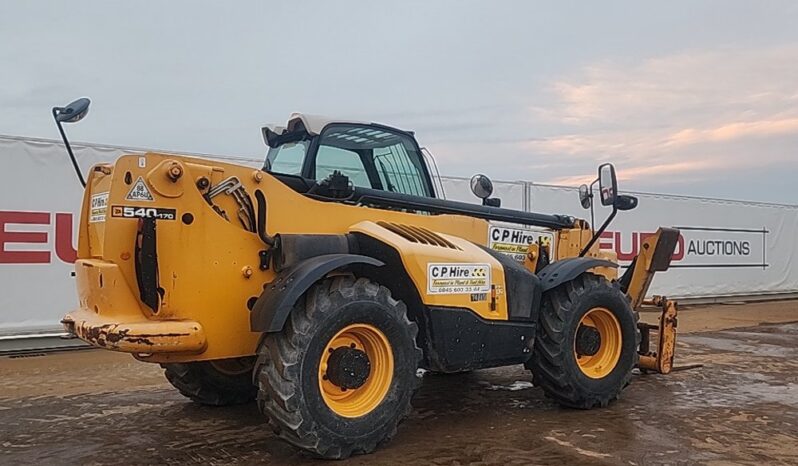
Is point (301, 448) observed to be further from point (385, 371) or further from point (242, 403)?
point (242, 403)

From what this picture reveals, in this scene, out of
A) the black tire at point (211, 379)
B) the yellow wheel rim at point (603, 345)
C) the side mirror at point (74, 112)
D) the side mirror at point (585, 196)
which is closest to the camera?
the side mirror at point (74, 112)

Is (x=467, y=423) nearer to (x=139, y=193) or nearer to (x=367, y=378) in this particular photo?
(x=367, y=378)

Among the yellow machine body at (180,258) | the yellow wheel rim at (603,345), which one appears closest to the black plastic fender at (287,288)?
the yellow machine body at (180,258)

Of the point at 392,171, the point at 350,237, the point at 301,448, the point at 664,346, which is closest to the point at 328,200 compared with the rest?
the point at 350,237

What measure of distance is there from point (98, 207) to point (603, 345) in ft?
14.0

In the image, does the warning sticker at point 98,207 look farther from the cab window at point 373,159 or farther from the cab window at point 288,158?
the cab window at point 373,159

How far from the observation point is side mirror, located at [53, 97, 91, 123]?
4.54m

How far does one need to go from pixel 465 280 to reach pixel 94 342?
254 cm

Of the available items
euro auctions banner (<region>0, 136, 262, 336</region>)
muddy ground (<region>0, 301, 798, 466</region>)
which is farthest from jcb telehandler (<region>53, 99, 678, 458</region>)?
euro auctions banner (<region>0, 136, 262, 336</region>)

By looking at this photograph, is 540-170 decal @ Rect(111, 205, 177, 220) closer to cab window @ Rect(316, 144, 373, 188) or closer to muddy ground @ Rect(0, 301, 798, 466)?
cab window @ Rect(316, 144, 373, 188)

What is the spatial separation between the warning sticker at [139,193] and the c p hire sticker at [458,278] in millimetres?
1939

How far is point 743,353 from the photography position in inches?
376

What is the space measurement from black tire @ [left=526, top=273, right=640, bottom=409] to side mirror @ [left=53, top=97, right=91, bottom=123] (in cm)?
375

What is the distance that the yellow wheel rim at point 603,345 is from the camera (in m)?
6.22
